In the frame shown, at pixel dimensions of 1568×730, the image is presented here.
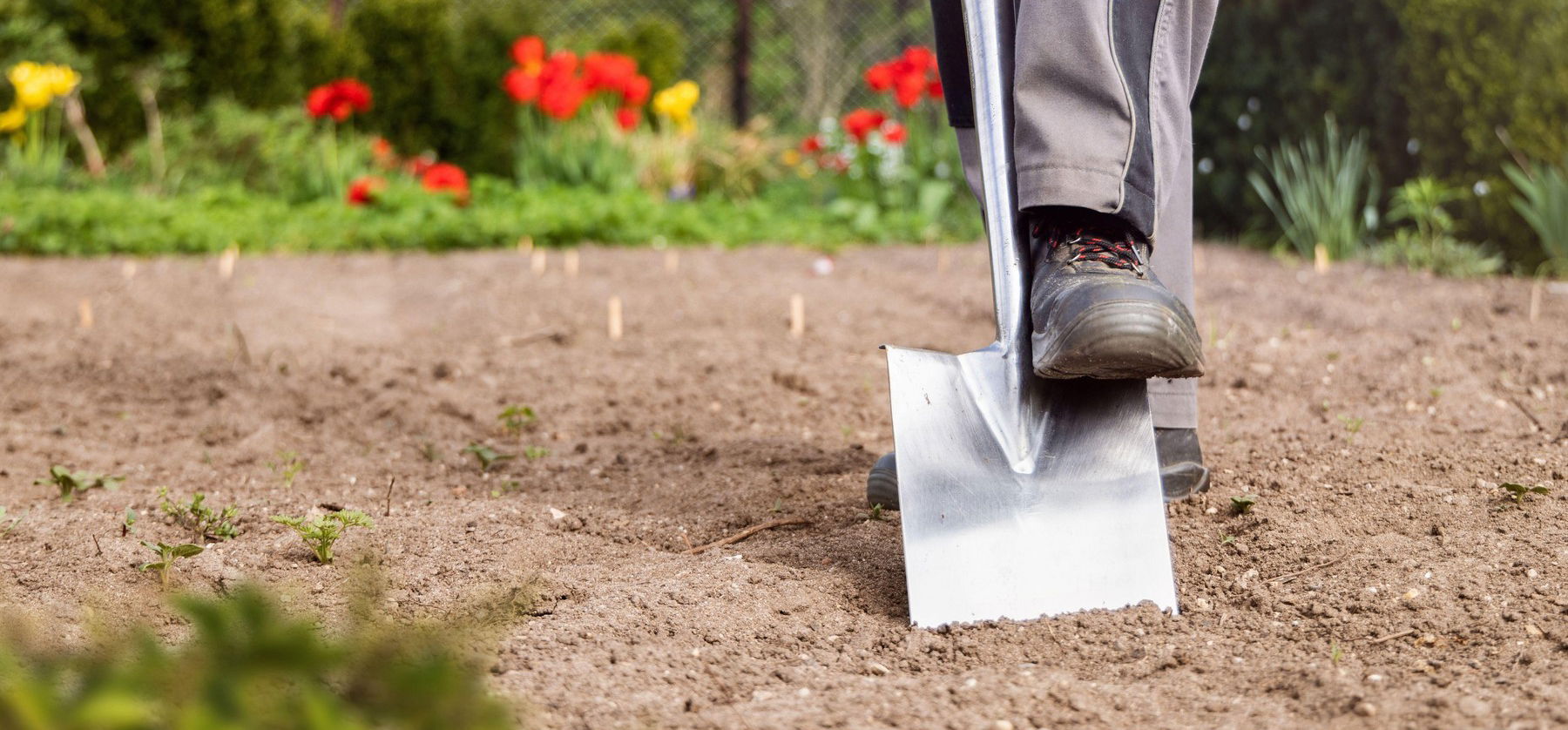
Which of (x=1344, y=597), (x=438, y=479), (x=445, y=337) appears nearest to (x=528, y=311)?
(x=445, y=337)

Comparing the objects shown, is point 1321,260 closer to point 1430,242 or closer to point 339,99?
point 1430,242

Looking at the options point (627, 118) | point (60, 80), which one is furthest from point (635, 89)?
point (60, 80)

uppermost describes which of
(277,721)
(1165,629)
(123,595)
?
(277,721)

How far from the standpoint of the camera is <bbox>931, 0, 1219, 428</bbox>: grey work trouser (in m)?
1.76

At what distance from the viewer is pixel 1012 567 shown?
5.25 feet

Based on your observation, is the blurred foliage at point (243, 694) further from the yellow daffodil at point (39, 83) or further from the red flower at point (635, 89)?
the red flower at point (635, 89)

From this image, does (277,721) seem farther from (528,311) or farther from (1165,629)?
(528,311)

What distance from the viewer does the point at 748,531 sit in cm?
193

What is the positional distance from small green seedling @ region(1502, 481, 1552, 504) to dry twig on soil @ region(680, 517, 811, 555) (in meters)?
1.03

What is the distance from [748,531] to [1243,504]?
751 mm

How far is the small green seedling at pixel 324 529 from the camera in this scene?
5.61 feet

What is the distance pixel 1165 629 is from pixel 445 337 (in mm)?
2699

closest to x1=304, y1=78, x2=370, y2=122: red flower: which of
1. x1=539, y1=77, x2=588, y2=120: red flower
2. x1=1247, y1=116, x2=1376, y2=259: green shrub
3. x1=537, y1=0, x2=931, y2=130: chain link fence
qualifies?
x1=539, y1=77, x2=588, y2=120: red flower

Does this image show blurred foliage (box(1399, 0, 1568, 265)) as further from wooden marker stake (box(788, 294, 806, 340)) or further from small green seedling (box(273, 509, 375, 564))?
small green seedling (box(273, 509, 375, 564))
